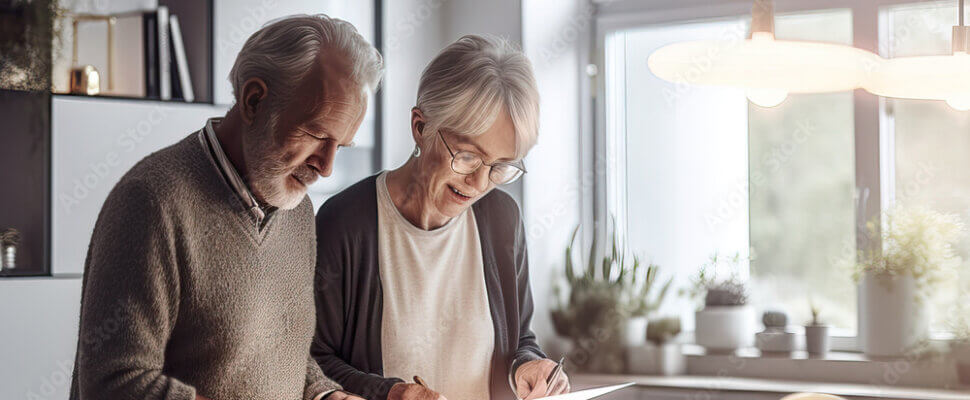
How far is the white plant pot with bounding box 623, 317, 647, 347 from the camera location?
3439 mm

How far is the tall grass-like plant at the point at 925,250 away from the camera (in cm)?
299

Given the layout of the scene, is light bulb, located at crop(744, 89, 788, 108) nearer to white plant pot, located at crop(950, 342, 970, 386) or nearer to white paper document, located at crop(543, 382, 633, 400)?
white paper document, located at crop(543, 382, 633, 400)

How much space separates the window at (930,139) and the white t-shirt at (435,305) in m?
1.95

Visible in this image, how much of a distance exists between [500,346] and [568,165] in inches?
76.6

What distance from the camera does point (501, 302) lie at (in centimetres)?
181

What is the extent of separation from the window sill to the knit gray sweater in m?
2.00

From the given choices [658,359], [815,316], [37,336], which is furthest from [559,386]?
[815,316]

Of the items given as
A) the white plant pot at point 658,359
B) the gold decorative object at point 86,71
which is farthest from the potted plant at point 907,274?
the gold decorative object at point 86,71

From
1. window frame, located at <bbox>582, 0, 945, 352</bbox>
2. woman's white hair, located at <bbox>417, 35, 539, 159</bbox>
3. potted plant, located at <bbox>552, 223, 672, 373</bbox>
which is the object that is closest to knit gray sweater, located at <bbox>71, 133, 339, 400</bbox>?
woman's white hair, located at <bbox>417, 35, 539, 159</bbox>

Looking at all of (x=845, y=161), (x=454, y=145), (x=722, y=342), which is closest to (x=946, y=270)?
(x=845, y=161)

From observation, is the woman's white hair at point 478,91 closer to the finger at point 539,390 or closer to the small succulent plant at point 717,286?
the finger at point 539,390

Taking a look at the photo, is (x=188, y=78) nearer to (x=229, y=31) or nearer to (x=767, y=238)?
(x=229, y=31)

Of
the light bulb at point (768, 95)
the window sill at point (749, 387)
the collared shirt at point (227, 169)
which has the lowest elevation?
the window sill at point (749, 387)

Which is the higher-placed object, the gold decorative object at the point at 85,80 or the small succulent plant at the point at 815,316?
the gold decorative object at the point at 85,80
